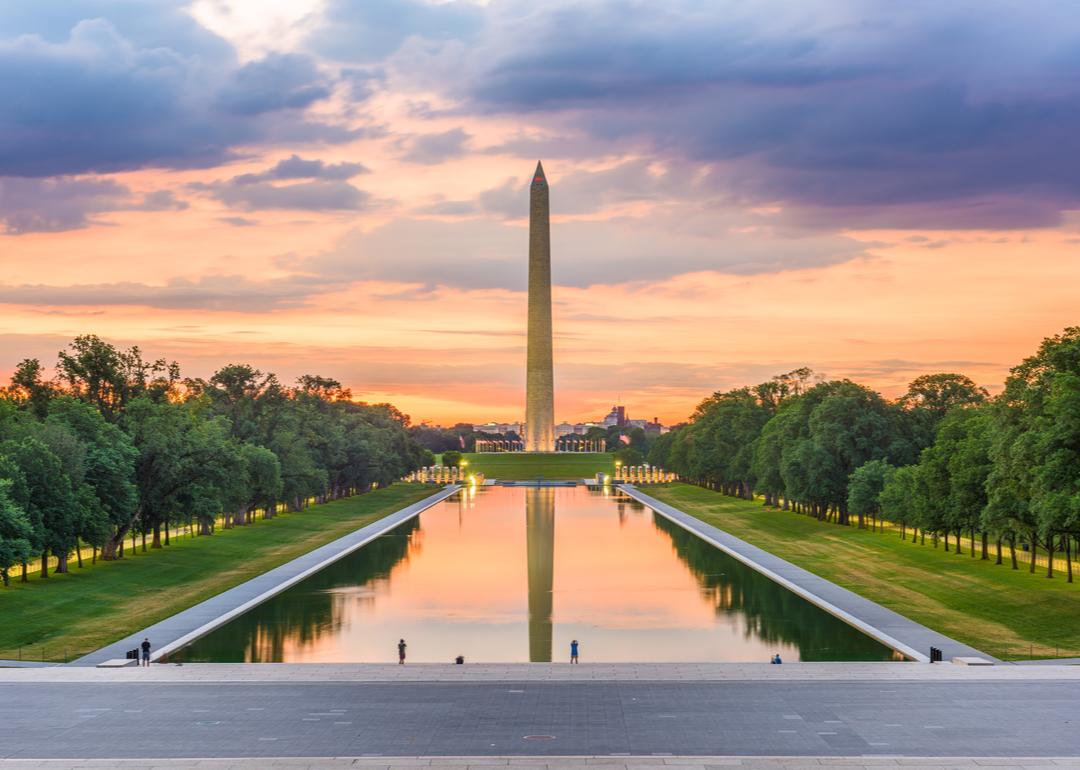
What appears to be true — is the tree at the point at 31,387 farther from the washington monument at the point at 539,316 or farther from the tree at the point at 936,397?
the washington monument at the point at 539,316

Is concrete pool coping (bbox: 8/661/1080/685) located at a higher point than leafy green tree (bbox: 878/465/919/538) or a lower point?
lower

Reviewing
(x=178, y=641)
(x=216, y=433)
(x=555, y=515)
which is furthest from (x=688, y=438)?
(x=178, y=641)

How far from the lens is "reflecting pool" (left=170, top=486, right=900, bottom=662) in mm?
38031

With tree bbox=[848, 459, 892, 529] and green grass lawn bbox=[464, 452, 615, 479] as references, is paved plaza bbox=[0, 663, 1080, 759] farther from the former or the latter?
green grass lawn bbox=[464, 452, 615, 479]

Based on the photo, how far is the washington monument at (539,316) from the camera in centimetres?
14412

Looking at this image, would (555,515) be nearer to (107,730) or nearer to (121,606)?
(121,606)

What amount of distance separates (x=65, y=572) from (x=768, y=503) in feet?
227

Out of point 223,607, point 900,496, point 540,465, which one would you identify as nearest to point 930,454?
point 900,496

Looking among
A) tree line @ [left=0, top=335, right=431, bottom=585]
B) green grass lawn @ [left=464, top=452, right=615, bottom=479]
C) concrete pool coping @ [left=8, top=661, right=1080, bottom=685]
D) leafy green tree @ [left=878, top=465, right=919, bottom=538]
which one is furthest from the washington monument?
concrete pool coping @ [left=8, top=661, right=1080, bottom=685]

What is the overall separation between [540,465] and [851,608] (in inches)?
4395

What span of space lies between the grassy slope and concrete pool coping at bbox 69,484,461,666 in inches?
922

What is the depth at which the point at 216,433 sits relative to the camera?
2753 inches

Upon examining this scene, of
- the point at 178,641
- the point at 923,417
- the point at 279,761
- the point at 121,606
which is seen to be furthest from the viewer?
the point at 923,417

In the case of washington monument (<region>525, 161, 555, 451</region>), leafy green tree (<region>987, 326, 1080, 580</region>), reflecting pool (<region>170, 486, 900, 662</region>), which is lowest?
reflecting pool (<region>170, 486, 900, 662</region>)
